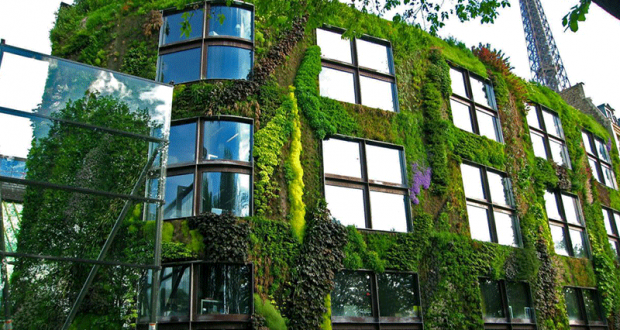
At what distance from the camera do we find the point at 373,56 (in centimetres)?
1873

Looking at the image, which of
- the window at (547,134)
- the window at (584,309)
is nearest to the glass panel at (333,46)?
the window at (547,134)

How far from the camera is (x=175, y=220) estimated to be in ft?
44.9

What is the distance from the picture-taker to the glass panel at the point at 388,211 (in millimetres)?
16094

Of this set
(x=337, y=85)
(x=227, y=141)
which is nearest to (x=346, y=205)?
(x=227, y=141)

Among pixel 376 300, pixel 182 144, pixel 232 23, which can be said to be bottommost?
pixel 376 300

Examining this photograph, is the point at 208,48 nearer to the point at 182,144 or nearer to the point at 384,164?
the point at 182,144

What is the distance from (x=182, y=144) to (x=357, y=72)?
251 inches

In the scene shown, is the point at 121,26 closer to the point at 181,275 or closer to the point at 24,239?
the point at 181,275

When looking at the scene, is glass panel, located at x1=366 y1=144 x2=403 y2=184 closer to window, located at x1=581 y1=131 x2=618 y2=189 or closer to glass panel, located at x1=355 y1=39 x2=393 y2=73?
glass panel, located at x1=355 y1=39 x2=393 y2=73

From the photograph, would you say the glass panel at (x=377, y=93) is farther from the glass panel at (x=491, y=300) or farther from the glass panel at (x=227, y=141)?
the glass panel at (x=491, y=300)

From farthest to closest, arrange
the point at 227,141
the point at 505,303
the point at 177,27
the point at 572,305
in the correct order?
the point at 572,305 → the point at 505,303 → the point at 177,27 → the point at 227,141

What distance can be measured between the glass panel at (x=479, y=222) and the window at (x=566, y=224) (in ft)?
13.4

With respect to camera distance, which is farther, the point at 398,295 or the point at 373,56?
the point at 373,56

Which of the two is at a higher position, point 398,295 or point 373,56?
point 373,56
